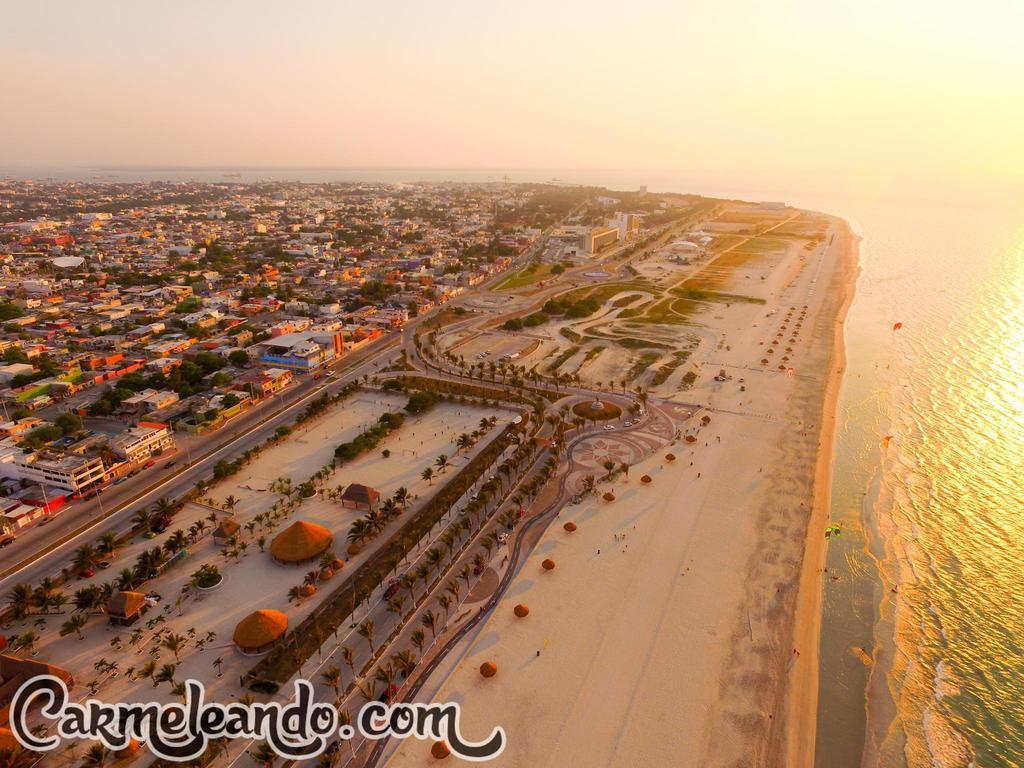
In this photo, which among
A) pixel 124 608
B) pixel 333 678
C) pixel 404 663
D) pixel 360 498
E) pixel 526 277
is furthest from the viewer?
pixel 526 277

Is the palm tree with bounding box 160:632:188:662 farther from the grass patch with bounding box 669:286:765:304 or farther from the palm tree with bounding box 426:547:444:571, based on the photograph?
the grass patch with bounding box 669:286:765:304

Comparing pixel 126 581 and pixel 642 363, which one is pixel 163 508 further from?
pixel 642 363

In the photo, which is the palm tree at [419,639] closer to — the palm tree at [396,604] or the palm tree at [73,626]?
the palm tree at [396,604]

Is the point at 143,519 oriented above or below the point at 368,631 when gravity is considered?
above

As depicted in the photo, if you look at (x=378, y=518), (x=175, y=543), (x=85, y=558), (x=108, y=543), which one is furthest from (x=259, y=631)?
(x=108, y=543)

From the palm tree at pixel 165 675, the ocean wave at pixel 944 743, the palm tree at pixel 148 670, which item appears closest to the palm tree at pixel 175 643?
the palm tree at pixel 165 675

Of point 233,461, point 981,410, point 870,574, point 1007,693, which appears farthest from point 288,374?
point 981,410
